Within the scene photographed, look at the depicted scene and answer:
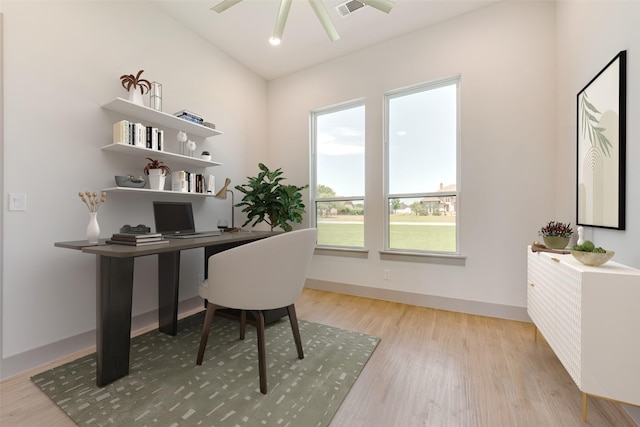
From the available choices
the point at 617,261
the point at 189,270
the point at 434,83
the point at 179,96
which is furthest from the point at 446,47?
the point at 189,270

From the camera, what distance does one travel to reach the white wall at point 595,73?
1335mm

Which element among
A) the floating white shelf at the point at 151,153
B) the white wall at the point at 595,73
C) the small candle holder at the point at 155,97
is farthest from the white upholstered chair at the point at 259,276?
the white wall at the point at 595,73

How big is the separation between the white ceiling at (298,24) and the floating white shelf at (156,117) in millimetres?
1155

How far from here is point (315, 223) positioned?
3.75 metres

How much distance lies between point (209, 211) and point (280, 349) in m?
1.88

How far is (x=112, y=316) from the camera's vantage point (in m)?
1.53

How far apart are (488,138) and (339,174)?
1.73 meters

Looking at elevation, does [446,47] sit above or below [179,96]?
above

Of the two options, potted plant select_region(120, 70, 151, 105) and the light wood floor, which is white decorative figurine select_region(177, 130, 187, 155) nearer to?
potted plant select_region(120, 70, 151, 105)

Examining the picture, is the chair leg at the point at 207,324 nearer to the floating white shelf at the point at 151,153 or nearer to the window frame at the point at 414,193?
the floating white shelf at the point at 151,153

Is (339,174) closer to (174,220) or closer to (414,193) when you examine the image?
(414,193)

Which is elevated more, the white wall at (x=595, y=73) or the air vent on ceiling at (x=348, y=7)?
the air vent on ceiling at (x=348, y=7)

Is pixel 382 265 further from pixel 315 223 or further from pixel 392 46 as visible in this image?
pixel 392 46

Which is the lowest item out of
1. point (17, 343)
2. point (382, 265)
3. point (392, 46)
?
point (17, 343)
